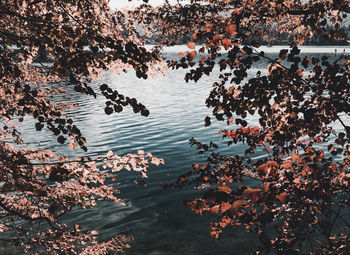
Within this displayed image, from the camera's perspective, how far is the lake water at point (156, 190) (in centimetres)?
771

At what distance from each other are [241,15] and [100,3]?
295 centimetres

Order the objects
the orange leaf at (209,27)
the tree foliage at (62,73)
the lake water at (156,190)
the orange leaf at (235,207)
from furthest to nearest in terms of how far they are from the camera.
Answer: the lake water at (156,190), the tree foliage at (62,73), the orange leaf at (209,27), the orange leaf at (235,207)

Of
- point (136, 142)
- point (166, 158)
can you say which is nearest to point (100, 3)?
point (166, 158)

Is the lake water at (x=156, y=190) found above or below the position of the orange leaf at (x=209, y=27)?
below

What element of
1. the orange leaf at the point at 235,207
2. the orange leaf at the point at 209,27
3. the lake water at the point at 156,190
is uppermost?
the orange leaf at the point at 209,27

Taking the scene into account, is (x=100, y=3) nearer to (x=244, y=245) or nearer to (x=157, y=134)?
(x=244, y=245)

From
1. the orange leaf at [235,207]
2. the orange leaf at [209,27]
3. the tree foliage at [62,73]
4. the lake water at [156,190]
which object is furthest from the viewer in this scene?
the lake water at [156,190]

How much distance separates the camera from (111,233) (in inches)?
325

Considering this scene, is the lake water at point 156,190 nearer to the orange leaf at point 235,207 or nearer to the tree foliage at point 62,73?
the tree foliage at point 62,73

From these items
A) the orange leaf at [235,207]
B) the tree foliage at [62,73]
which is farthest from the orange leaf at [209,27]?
the orange leaf at [235,207]

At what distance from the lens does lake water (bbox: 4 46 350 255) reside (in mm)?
7706

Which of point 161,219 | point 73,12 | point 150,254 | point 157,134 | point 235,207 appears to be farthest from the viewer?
point 157,134

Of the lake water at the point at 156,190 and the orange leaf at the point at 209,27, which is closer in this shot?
the orange leaf at the point at 209,27

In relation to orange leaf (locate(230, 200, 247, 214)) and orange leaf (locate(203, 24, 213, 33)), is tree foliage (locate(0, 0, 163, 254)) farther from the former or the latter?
orange leaf (locate(230, 200, 247, 214))
